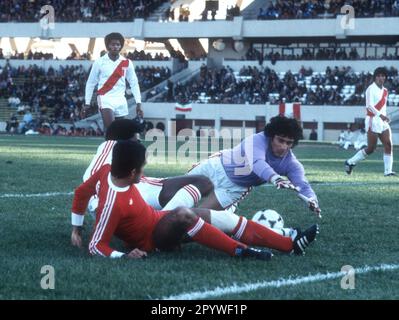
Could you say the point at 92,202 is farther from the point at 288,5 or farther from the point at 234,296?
the point at 288,5

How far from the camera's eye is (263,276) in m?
5.78

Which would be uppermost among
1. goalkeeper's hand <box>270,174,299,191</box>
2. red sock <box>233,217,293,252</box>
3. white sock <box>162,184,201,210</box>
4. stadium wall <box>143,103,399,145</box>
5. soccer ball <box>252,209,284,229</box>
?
goalkeeper's hand <box>270,174,299,191</box>

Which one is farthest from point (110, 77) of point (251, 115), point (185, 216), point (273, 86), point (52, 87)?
point (52, 87)

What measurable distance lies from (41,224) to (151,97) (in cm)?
4162

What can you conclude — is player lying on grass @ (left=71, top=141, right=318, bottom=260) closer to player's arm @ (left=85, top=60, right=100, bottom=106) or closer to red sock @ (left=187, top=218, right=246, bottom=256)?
red sock @ (left=187, top=218, right=246, bottom=256)

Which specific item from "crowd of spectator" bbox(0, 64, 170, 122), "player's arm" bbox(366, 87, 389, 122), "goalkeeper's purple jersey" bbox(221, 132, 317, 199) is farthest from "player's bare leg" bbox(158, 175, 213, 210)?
"crowd of spectator" bbox(0, 64, 170, 122)

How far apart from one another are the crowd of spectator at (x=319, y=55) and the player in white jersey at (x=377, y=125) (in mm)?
29064

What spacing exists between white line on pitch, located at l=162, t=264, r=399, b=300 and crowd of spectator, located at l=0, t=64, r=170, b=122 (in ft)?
140

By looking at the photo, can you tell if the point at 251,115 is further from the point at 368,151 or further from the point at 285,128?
the point at 285,128

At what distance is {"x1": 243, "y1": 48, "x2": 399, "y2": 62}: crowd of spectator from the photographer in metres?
47.0

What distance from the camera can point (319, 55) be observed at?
47.9 m

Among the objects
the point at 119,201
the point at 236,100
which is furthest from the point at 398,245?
the point at 236,100

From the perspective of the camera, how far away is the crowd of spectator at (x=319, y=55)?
4697 centimetres

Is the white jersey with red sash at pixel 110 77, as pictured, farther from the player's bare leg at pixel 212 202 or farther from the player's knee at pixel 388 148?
the player's bare leg at pixel 212 202
